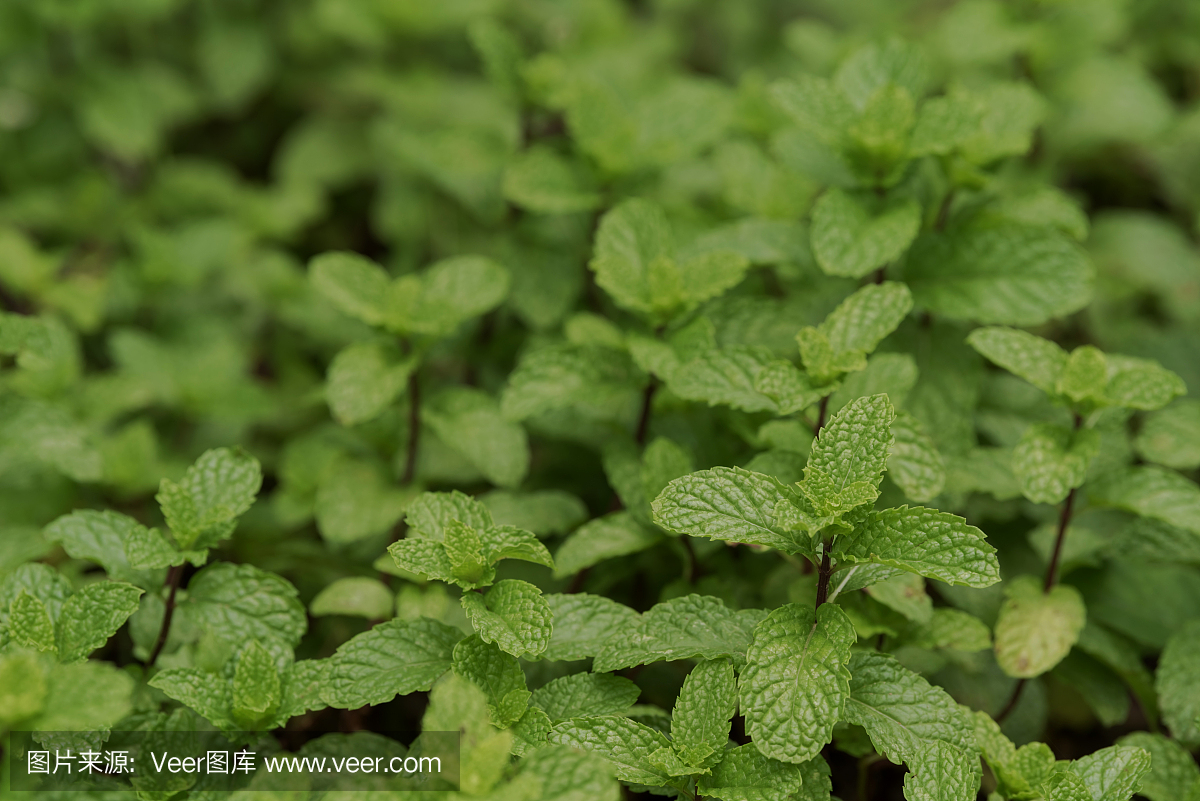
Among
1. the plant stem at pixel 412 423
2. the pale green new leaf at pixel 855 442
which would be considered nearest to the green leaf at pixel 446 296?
the plant stem at pixel 412 423

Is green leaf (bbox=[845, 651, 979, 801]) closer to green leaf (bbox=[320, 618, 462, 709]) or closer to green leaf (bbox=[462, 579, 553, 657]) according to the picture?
green leaf (bbox=[462, 579, 553, 657])

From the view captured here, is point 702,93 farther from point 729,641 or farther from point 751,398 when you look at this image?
point 729,641

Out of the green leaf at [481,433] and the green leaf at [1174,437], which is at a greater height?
the green leaf at [1174,437]

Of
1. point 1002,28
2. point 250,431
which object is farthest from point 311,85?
point 1002,28

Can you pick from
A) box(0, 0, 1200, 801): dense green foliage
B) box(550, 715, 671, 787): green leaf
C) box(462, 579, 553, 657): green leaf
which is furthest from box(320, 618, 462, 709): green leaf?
box(550, 715, 671, 787): green leaf

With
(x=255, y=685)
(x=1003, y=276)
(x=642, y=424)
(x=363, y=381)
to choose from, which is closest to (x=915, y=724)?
(x=642, y=424)

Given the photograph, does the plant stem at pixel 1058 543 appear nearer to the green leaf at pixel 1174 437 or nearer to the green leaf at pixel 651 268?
the green leaf at pixel 1174 437
